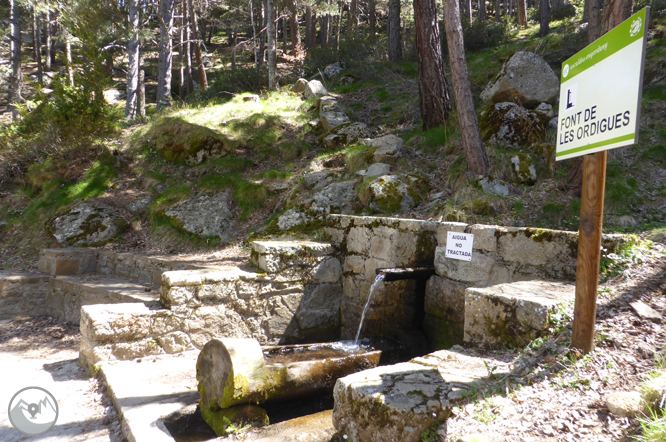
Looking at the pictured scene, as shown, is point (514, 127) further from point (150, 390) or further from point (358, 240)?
point (150, 390)

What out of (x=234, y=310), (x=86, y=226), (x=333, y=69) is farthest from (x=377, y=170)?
(x=333, y=69)

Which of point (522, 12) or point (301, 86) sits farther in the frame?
point (522, 12)

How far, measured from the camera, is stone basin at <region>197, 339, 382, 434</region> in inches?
114

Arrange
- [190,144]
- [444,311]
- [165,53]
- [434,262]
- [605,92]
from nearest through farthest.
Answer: [605,92]
[444,311]
[434,262]
[190,144]
[165,53]

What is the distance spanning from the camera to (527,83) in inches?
260

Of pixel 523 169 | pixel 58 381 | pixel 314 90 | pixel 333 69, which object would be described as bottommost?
pixel 58 381

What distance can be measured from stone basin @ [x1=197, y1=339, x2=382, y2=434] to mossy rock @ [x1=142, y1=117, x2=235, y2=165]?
6435mm

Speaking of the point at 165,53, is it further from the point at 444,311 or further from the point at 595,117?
the point at 595,117

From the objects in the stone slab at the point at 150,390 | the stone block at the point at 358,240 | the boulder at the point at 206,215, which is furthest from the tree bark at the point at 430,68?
the stone slab at the point at 150,390

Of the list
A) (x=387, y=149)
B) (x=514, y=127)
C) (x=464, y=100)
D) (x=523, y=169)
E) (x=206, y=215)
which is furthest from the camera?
(x=206, y=215)

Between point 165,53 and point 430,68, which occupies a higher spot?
point 165,53

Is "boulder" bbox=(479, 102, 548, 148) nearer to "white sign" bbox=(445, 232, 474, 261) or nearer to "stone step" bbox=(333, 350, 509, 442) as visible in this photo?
Answer: "white sign" bbox=(445, 232, 474, 261)

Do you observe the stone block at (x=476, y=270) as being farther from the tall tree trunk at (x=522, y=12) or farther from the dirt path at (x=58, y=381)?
the tall tree trunk at (x=522, y=12)

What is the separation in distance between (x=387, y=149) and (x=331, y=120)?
8.79ft
